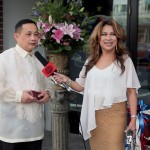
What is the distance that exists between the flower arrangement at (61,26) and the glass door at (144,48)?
7.13ft

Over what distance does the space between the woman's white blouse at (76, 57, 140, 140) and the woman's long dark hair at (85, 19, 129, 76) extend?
0.05m

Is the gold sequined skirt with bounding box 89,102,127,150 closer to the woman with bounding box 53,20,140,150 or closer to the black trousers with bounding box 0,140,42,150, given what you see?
the woman with bounding box 53,20,140,150

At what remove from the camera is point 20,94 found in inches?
127

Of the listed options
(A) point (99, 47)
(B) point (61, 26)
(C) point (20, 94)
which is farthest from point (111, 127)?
(B) point (61, 26)

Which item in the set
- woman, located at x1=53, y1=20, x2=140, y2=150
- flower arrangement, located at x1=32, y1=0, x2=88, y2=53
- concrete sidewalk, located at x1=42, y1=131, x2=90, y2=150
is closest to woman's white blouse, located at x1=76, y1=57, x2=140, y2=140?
woman, located at x1=53, y1=20, x2=140, y2=150

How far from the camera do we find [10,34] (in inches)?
267

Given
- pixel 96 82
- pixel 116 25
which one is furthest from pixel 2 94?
pixel 116 25

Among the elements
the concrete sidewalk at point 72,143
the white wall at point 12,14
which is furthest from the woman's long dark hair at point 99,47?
the white wall at point 12,14

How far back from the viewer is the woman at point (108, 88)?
10.9 ft

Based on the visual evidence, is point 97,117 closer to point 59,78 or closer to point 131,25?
point 59,78

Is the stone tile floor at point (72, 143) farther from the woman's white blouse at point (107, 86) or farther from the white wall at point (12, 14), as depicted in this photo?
the woman's white blouse at point (107, 86)

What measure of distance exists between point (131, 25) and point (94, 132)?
3.01 m

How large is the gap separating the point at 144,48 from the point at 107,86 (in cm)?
308

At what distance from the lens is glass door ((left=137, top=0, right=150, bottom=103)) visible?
242 inches
